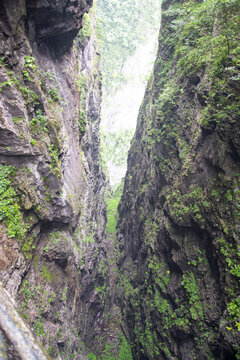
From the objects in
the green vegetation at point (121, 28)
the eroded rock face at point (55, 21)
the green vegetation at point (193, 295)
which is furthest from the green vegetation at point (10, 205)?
the green vegetation at point (121, 28)

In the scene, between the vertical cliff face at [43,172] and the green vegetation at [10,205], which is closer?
the green vegetation at [10,205]

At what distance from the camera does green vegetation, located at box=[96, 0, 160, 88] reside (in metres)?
33.2

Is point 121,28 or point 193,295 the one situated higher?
point 121,28

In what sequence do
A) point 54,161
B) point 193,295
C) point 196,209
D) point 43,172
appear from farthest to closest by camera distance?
point 54,161
point 43,172
point 196,209
point 193,295

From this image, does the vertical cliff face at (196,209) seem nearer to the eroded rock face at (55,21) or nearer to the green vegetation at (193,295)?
the green vegetation at (193,295)

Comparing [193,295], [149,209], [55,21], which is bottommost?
[193,295]

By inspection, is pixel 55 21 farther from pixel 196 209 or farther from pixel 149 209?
pixel 149 209

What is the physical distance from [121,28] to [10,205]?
39113 mm

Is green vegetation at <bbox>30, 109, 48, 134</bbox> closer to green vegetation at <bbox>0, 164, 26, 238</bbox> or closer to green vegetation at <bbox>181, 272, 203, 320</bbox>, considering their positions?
green vegetation at <bbox>0, 164, 26, 238</bbox>

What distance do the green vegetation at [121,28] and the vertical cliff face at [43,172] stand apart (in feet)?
88.9

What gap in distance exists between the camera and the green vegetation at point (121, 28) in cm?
3319

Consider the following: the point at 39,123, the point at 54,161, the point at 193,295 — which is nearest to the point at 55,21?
the point at 39,123

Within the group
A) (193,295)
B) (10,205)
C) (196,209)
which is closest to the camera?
(10,205)

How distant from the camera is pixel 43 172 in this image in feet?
24.9
